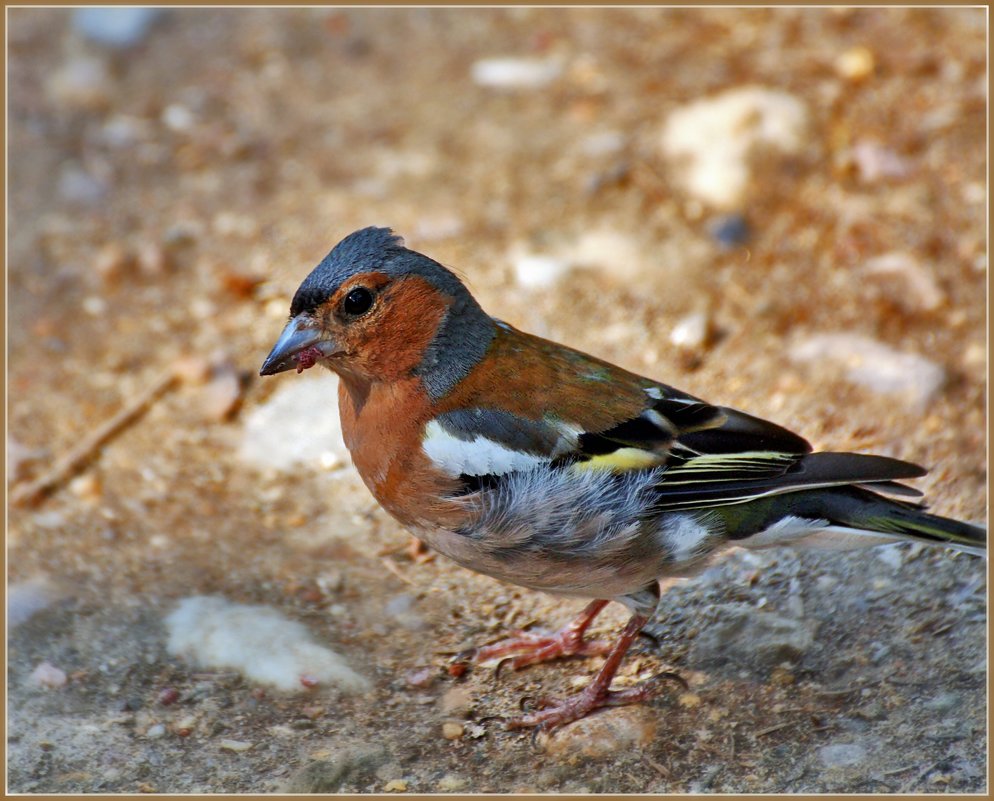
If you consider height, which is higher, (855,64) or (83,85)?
(83,85)

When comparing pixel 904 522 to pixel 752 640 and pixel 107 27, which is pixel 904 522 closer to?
pixel 752 640

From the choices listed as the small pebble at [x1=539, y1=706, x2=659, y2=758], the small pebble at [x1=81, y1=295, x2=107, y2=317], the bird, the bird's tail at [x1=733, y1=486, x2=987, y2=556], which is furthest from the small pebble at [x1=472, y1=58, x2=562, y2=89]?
the small pebble at [x1=539, y1=706, x2=659, y2=758]

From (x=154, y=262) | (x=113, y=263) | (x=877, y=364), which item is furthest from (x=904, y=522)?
(x=113, y=263)

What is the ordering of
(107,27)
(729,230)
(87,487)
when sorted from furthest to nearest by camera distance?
(107,27) < (729,230) < (87,487)

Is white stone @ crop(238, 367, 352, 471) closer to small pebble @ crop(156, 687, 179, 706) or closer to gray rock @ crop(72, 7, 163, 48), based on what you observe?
small pebble @ crop(156, 687, 179, 706)

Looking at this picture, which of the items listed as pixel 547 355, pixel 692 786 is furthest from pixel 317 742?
pixel 547 355

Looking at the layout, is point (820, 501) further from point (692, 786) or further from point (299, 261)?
point (299, 261)
